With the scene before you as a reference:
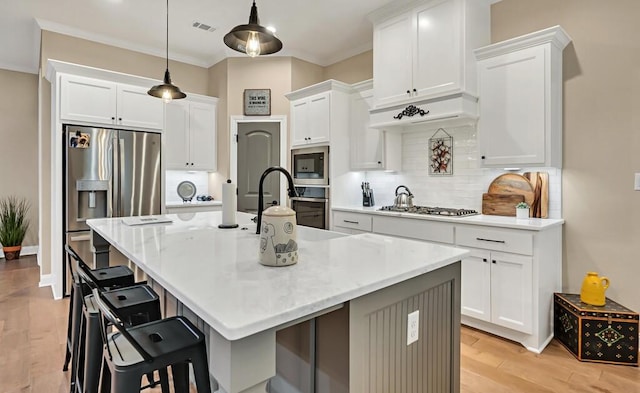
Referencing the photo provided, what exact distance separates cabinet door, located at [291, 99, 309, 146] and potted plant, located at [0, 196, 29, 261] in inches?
175

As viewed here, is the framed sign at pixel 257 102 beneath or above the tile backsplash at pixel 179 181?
above

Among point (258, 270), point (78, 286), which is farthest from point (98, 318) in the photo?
point (258, 270)

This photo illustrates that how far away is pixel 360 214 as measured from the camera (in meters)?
3.71

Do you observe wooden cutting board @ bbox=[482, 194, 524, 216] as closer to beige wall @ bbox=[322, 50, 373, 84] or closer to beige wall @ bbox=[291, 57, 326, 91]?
beige wall @ bbox=[322, 50, 373, 84]

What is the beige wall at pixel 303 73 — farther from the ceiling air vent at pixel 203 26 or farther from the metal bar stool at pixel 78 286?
the metal bar stool at pixel 78 286

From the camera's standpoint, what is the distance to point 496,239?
267 cm

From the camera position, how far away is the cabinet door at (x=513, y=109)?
2.73m

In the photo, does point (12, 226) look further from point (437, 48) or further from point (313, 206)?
point (437, 48)

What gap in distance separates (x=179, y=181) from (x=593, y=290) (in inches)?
189

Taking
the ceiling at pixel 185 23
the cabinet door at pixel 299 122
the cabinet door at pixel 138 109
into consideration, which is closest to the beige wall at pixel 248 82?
the ceiling at pixel 185 23

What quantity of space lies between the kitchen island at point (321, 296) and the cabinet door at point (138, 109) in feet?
8.20

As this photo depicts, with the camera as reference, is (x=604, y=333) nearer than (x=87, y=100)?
Yes

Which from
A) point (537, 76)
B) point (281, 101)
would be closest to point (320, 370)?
point (537, 76)

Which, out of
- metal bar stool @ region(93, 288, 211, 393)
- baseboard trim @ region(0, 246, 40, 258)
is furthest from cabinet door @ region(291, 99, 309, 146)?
baseboard trim @ region(0, 246, 40, 258)
